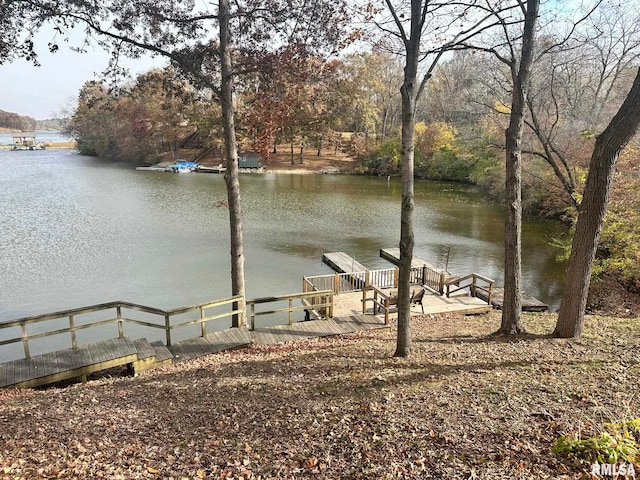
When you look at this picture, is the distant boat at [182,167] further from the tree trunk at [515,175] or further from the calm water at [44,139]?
the calm water at [44,139]

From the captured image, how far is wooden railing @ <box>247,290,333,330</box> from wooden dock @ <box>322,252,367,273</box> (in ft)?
10.8

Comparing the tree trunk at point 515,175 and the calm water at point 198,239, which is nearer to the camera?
the tree trunk at point 515,175

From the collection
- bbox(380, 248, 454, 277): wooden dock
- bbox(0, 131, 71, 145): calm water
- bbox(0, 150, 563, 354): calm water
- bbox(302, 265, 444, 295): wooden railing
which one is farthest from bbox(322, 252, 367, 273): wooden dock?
bbox(0, 131, 71, 145): calm water

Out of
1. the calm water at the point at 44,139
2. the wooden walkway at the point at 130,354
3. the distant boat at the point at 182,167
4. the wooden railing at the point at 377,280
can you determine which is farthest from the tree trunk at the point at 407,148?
the calm water at the point at 44,139

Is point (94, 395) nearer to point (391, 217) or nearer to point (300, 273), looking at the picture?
Result: point (300, 273)

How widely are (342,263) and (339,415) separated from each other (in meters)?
12.5

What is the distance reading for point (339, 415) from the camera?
15.8 ft

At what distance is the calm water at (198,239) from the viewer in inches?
573

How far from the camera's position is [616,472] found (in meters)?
3.06

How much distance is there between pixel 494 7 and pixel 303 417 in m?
7.51

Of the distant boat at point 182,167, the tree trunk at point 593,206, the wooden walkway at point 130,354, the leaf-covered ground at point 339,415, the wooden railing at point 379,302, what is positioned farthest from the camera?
the distant boat at point 182,167

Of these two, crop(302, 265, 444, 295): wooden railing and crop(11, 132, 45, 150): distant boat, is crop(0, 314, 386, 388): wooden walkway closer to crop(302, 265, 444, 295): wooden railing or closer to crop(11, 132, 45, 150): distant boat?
crop(302, 265, 444, 295): wooden railing

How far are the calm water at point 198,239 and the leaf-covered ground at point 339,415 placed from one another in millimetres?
7354

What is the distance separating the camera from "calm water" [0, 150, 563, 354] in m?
14.6
